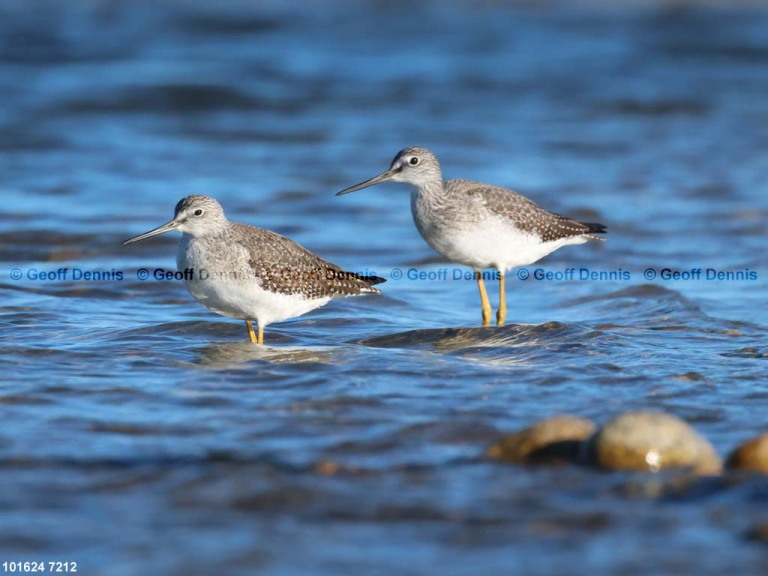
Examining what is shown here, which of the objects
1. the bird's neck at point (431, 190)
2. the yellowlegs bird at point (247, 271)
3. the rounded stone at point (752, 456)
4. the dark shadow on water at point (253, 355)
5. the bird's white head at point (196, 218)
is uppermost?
the bird's neck at point (431, 190)

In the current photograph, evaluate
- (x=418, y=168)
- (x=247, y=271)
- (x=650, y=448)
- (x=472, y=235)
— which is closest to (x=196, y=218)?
(x=247, y=271)

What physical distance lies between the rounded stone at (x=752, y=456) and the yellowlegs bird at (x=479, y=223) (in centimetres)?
422

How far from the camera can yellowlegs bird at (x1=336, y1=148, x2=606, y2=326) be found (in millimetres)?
10086

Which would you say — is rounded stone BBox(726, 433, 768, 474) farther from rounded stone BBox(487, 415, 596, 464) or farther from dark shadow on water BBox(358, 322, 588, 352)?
dark shadow on water BBox(358, 322, 588, 352)

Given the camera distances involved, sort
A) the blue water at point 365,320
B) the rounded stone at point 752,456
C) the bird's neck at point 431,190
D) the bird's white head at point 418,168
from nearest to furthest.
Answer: the blue water at point 365,320, the rounded stone at point 752,456, the bird's neck at point 431,190, the bird's white head at point 418,168

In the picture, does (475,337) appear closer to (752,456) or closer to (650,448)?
(650,448)

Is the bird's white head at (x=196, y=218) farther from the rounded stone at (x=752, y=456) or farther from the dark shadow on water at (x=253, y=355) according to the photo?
the rounded stone at (x=752, y=456)

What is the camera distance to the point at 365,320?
33.8 ft

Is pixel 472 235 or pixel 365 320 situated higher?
pixel 472 235

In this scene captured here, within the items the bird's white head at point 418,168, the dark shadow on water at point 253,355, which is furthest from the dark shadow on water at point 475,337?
the bird's white head at point 418,168

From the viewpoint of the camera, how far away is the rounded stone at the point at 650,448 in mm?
6020

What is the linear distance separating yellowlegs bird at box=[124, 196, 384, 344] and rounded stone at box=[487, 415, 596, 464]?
2989 mm

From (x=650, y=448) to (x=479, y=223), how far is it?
14.3 ft

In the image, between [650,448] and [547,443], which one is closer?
[650,448]
